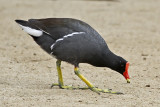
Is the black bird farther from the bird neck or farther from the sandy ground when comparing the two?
the sandy ground

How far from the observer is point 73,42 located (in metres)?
6.65

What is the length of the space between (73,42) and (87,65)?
2218 millimetres

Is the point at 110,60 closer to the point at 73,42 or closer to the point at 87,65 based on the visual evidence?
the point at 73,42

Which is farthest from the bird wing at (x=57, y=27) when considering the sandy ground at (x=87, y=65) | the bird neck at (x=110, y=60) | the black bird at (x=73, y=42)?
the sandy ground at (x=87, y=65)

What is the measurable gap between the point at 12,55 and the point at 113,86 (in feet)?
9.45

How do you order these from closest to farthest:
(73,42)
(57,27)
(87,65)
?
1. (73,42)
2. (57,27)
3. (87,65)

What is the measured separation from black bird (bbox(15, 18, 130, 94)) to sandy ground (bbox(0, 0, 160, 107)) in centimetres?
48

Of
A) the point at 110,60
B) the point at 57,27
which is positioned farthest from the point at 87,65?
the point at 57,27

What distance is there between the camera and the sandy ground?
6215mm

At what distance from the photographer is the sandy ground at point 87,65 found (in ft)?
20.4

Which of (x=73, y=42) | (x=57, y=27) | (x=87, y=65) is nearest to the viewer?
(x=73, y=42)

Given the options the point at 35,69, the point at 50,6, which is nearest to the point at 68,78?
the point at 35,69

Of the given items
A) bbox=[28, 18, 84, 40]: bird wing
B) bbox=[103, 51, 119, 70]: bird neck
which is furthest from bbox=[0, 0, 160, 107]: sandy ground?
bbox=[28, 18, 84, 40]: bird wing

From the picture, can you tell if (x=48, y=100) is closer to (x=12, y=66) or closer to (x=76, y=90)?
(x=76, y=90)
